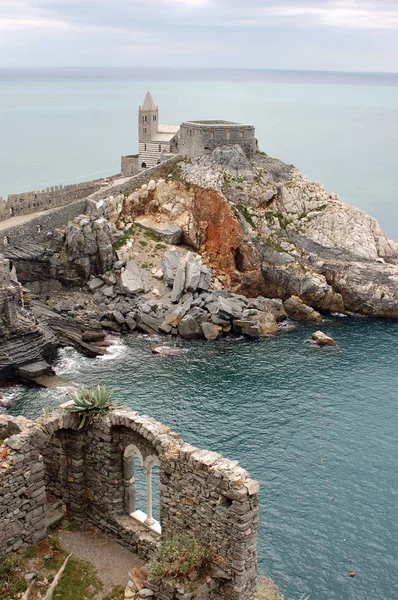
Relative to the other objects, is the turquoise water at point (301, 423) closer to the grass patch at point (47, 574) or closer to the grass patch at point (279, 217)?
the grass patch at point (47, 574)

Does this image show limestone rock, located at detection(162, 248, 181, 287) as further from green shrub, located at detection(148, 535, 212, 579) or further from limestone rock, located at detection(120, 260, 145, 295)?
green shrub, located at detection(148, 535, 212, 579)

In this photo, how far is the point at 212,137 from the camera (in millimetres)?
80188

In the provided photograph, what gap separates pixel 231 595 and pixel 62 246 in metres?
55.9

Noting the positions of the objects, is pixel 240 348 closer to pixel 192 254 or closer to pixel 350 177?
pixel 192 254

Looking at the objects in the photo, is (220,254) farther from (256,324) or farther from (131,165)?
(131,165)

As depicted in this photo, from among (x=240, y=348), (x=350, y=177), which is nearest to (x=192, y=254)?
(x=240, y=348)

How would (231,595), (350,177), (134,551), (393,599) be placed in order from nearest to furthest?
(231,595) → (134,551) → (393,599) → (350,177)

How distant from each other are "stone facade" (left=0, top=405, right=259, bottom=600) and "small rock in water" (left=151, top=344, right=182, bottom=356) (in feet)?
112

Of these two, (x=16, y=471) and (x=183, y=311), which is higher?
(x=16, y=471)

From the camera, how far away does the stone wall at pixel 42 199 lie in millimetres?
71250

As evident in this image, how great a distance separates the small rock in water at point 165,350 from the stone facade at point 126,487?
34175 millimetres

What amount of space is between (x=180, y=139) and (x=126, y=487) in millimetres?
67249

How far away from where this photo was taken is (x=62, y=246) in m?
69.7

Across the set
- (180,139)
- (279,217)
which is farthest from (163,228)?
(180,139)
